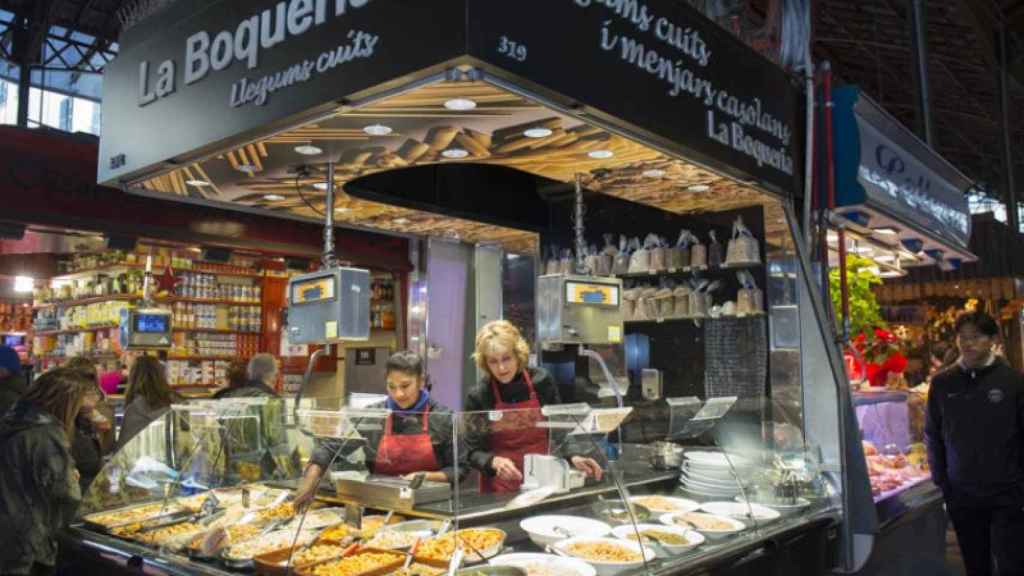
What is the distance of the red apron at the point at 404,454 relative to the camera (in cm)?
320

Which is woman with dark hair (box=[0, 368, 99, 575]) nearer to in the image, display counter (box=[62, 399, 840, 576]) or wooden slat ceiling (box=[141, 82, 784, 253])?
display counter (box=[62, 399, 840, 576])

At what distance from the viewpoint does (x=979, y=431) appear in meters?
4.25

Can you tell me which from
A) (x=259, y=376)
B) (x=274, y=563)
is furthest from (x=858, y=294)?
(x=274, y=563)

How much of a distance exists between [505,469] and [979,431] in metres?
2.85

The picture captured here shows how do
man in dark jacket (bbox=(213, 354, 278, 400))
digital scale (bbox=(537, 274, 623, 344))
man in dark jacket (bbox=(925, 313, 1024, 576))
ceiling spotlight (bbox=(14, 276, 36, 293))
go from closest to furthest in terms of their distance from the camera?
digital scale (bbox=(537, 274, 623, 344)) < man in dark jacket (bbox=(925, 313, 1024, 576)) < man in dark jacket (bbox=(213, 354, 278, 400)) < ceiling spotlight (bbox=(14, 276, 36, 293))

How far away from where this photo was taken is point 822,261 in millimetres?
4160

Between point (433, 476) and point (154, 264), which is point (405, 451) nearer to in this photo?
point (433, 476)

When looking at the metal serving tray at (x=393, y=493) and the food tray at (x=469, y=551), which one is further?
the metal serving tray at (x=393, y=493)

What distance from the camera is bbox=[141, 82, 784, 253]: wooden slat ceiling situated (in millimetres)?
2973

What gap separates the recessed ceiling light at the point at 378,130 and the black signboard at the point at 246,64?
0.34 metres

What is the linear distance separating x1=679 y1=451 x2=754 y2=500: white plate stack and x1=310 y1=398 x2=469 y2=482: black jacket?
1.25m

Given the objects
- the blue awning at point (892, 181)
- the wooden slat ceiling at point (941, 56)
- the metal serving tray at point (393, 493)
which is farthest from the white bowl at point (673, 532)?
the wooden slat ceiling at point (941, 56)

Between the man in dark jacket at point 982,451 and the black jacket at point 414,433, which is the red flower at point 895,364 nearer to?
the man in dark jacket at point 982,451

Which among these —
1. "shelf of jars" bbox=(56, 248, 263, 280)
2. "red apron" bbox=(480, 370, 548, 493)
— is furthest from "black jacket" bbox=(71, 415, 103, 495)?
"shelf of jars" bbox=(56, 248, 263, 280)
